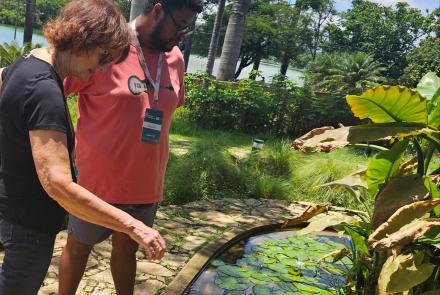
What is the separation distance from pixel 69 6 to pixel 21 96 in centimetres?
35

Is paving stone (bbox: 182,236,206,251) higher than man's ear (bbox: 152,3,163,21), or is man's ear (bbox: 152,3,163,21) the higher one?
man's ear (bbox: 152,3,163,21)

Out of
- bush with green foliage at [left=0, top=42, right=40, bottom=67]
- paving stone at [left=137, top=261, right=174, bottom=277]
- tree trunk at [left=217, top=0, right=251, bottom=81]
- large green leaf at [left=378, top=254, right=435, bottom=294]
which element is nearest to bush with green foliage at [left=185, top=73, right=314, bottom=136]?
tree trunk at [left=217, top=0, right=251, bottom=81]

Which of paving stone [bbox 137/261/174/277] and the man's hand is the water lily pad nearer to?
paving stone [bbox 137/261/174/277]

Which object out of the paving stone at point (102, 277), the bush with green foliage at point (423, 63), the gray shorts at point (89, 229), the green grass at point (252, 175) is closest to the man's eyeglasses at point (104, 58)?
the gray shorts at point (89, 229)

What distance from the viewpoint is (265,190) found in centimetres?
580

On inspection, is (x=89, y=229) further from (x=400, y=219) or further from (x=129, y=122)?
(x=400, y=219)

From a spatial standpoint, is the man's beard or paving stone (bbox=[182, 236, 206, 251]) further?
paving stone (bbox=[182, 236, 206, 251])

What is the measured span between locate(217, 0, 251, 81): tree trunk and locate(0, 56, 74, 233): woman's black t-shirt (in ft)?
32.2

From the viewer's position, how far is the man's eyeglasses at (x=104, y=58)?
158 centimetres

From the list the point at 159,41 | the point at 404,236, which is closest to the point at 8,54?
the point at 159,41

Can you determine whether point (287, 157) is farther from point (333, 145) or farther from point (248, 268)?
point (333, 145)

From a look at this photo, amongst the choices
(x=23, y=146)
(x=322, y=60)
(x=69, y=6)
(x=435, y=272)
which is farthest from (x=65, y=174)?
(x=322, y=60)

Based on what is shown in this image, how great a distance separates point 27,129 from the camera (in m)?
1.53

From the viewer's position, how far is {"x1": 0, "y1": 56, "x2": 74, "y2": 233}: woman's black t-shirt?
1.48 m
